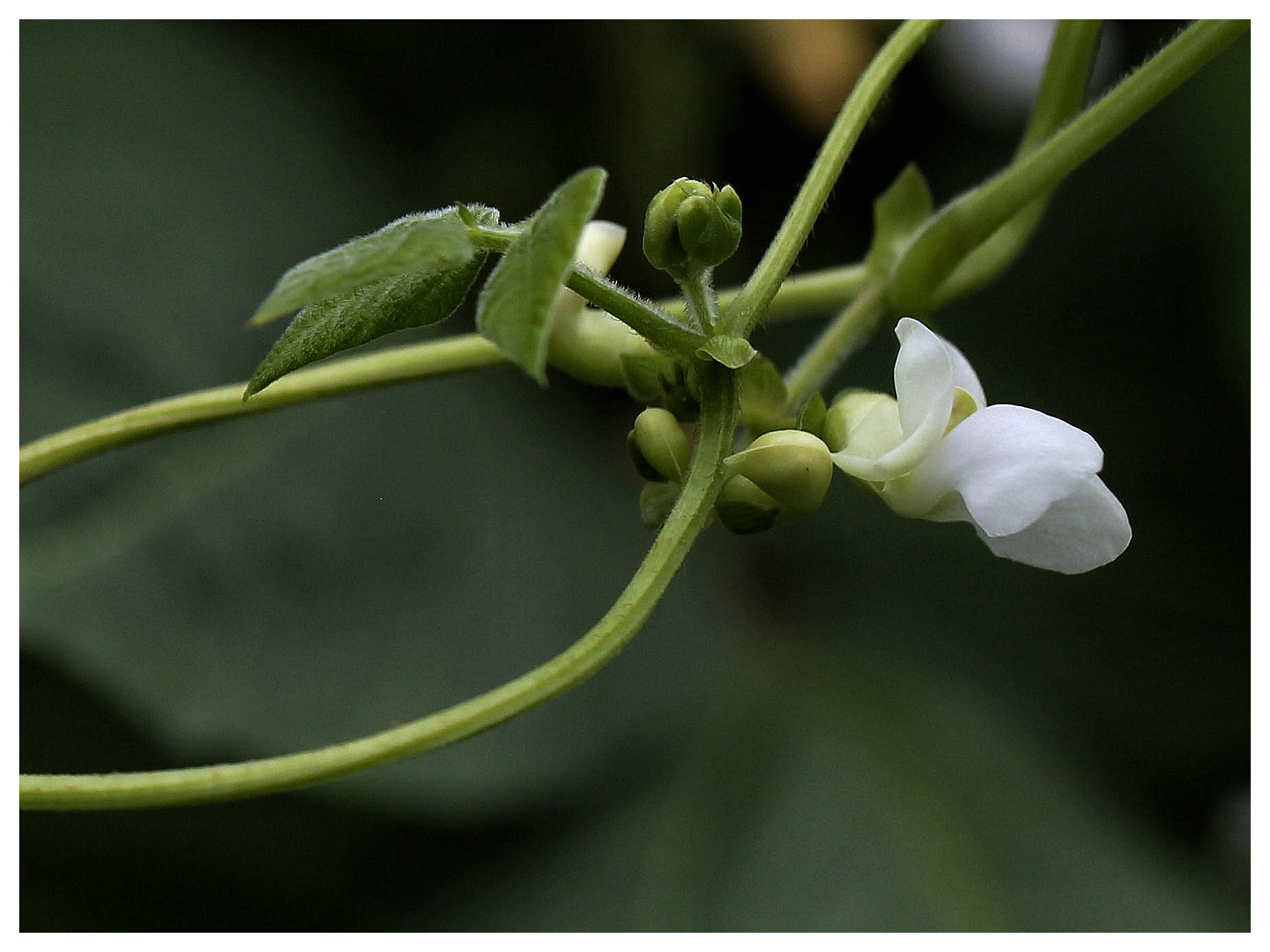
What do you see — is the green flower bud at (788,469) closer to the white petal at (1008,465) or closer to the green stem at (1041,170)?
the white petal at (1008,465)

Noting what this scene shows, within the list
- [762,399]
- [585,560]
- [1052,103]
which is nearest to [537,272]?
[762,399]

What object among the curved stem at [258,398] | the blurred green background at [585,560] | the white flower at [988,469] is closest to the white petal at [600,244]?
the curved stem at [258,398]

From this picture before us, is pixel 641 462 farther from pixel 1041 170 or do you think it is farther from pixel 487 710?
pixel 1041 170

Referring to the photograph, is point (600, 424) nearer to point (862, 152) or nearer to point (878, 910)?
point (862, 152)

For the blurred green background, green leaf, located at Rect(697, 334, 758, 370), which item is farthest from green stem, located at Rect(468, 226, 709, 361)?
the blurred green background

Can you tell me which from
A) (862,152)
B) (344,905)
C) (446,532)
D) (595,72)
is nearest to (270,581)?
(446,532)
